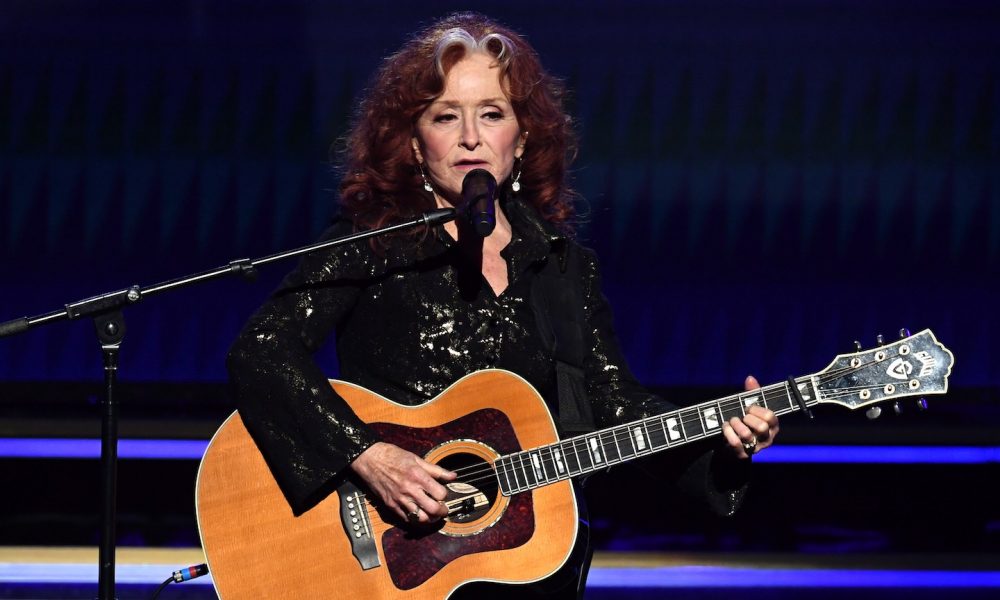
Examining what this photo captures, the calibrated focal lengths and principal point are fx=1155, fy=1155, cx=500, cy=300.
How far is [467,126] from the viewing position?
92.0 inches

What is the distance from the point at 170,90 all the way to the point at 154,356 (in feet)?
3.48

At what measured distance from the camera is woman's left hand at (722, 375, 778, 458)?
218 centimetres

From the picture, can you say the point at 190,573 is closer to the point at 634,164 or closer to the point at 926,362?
the point at 926,362

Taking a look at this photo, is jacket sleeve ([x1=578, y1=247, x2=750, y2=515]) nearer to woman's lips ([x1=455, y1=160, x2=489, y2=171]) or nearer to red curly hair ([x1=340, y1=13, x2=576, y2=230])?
red curly hair ([x1=340, y1=13, x2=576, y2=230])

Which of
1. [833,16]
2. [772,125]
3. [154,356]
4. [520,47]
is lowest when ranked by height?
[520,47]

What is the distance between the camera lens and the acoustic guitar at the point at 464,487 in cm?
217

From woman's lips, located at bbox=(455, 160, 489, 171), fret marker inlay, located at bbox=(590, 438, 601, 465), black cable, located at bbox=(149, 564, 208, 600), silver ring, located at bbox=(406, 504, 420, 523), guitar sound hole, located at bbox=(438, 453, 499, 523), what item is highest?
woman's lips, located at bbox=(455, 160, 489, 171)

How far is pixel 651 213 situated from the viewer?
4.55 m

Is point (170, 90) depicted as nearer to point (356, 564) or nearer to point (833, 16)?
point (833, 16)

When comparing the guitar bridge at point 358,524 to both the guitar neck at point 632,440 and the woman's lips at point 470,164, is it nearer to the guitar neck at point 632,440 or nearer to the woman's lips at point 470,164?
the guitar neck at point 632,440

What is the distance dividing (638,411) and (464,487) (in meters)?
0.43

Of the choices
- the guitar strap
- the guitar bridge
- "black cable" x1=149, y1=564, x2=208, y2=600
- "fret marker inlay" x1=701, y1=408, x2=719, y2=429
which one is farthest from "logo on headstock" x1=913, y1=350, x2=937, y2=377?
"black cable" x1=149, y1=564, x2=208, y2=600

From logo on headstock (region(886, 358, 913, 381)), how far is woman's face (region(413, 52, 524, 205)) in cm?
85

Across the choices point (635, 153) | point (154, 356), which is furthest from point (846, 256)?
point (154, 356)
